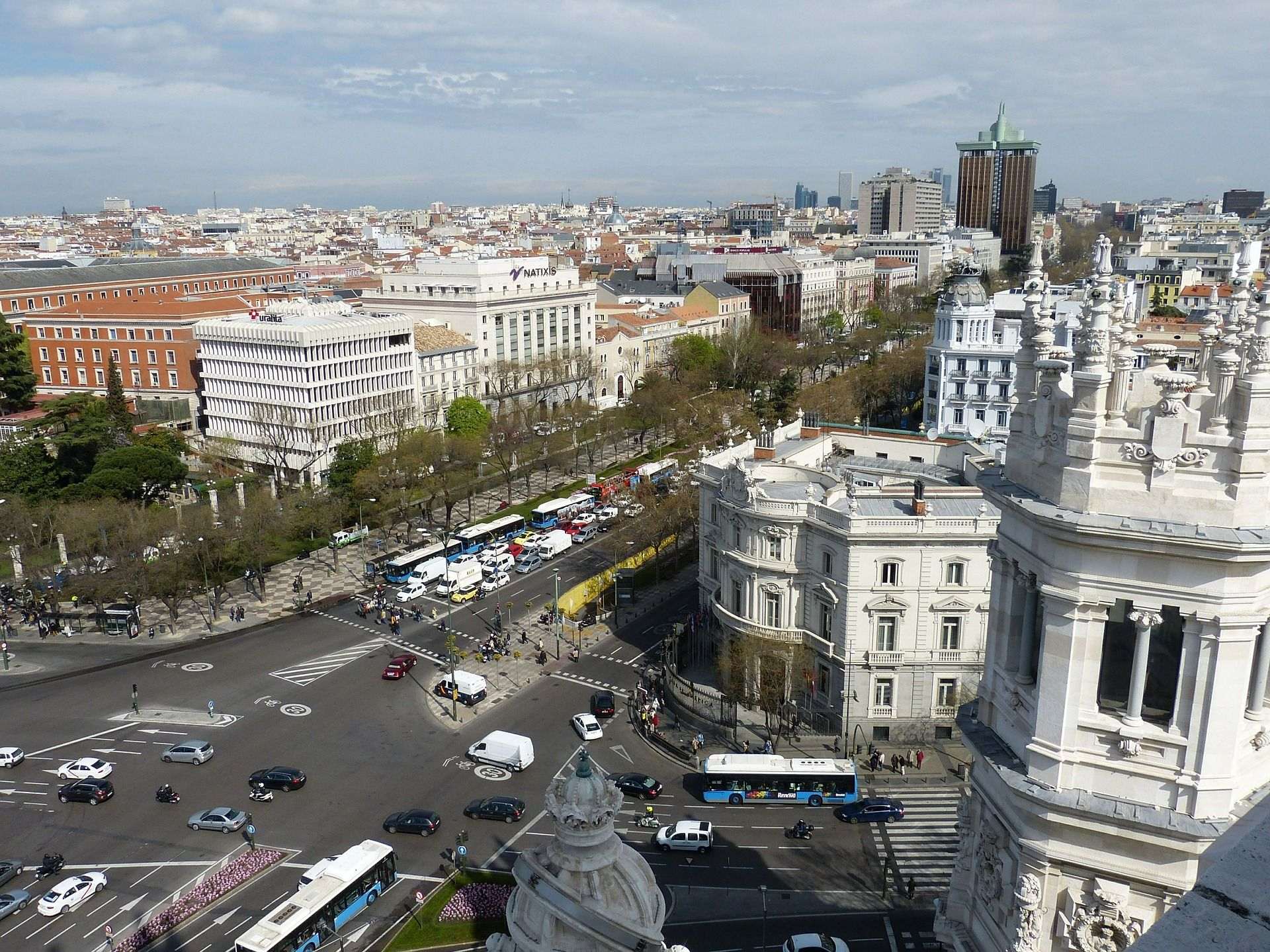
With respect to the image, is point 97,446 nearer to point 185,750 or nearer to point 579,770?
point 185,750

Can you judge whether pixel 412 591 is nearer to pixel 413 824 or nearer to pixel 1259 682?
pixel 413 824

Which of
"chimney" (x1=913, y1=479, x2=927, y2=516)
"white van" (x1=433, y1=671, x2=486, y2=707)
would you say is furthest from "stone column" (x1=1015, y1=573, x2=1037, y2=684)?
"white van" (x1=433, y1=671, x2=486, y2=707)

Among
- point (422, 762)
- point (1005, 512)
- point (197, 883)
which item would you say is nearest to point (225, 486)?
point (422, 762)

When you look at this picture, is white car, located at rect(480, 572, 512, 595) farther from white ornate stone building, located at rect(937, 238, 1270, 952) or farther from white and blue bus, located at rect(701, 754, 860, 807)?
white ornate stone building, located at rect(937, 238, 1270, 952)

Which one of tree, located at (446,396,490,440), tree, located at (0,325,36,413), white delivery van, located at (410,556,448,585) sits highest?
tree, located at (0,325,36,413)

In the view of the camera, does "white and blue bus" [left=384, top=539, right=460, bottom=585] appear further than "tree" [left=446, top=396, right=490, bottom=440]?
No

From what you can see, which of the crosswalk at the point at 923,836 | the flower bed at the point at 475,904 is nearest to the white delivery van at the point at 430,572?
the flower bed at the point at 475,904
